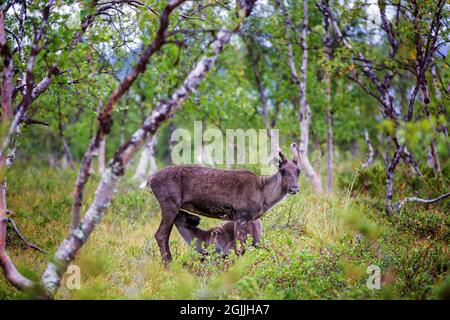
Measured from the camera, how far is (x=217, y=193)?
9758 millimetres

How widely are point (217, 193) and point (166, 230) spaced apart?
3.94 ft

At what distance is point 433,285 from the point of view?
696 cm

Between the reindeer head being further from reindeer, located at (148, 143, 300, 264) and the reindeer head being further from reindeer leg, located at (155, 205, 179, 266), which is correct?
reindeer leg, located at (155, 205, 179, 266)

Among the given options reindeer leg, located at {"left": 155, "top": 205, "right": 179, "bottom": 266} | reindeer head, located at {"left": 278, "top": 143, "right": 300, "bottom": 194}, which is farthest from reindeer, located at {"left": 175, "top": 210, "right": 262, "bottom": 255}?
reindeer head, located at {"left": 278, "top": 143, "right": 300, "bottom": 194}

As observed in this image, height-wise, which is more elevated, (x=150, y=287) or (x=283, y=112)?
(x=283, y=112)

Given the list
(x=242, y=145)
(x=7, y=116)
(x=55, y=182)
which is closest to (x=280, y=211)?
(x=7, y=116)

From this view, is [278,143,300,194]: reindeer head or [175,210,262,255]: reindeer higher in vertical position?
[278,143,300,194]: reindeer head

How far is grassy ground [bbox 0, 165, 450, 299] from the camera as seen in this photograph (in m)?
6.94

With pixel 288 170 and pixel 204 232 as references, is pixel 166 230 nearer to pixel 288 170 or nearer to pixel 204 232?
pixel 204 232

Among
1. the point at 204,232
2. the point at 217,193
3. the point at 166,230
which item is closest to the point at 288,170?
the point at 217,193

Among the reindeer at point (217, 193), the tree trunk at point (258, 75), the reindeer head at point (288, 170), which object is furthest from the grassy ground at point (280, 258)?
the tree trunk at point (258, 75)

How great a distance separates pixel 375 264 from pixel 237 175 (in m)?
3.33

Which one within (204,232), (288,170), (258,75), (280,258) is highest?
(258,75)

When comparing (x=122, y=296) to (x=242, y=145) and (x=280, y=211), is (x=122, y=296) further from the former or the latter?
(x=242, y=145)
